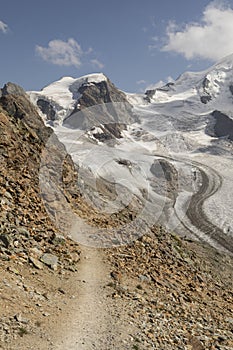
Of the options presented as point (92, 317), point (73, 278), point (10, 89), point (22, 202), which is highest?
point (10, 89)

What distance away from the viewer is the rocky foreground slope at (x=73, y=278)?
12.5 meters

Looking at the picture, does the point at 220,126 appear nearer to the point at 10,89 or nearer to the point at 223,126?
the point at 223,126

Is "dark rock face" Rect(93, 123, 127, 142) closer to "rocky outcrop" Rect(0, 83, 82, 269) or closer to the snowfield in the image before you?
the snowfield

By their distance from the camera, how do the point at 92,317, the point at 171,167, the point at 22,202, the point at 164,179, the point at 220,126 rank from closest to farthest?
1. the point at 92,317
2. the point at 22,202
3. the point at 164,179
4. the point at 171,167
5. the point at 220,126

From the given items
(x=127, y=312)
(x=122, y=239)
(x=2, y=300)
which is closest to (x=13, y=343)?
(x=2, y=300)

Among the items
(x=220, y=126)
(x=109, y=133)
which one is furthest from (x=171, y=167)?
(x=220, y=126)

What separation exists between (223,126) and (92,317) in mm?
164999

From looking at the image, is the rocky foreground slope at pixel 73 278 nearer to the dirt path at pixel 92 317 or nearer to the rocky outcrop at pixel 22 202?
the rocky outcrop at pixel 22 202

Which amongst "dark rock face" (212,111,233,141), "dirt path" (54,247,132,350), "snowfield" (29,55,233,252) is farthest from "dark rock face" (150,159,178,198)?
"dark rock face" (212,111,233,141)

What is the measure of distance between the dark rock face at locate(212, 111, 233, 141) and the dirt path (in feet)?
478

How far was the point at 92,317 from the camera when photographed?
522 inches

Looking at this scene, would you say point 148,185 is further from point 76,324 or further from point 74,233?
point 76,324

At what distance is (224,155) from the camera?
124 m

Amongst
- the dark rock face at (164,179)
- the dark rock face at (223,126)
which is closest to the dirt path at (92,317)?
the dark rock face at (164,179)
